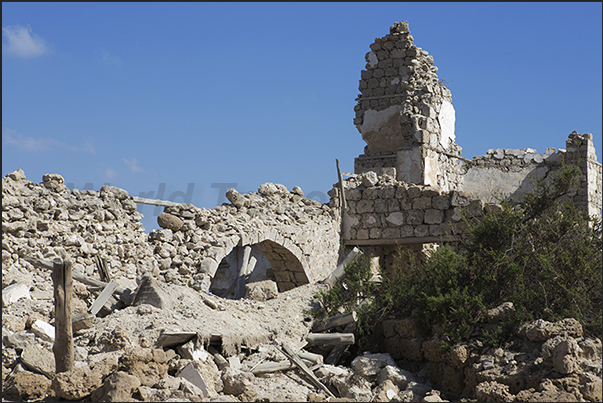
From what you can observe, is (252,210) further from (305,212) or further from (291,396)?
(291,396)

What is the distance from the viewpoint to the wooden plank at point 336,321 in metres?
8.59

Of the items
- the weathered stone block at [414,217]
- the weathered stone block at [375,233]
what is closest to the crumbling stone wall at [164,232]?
the weathered stone block at [375,233]

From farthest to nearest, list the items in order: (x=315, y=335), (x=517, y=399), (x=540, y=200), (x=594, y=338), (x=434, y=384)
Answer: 1. (x=540, y=200)
2. (x=315, y=335)
3. (x=434, y=384)
4. (x=594, y=338)
5. (x=517, y=399)

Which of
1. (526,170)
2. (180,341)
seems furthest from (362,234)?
(180,341)

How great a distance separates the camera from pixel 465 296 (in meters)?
8.05

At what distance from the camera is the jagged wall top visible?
47.0 ft

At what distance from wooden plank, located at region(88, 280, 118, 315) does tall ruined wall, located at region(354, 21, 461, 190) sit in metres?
6.66

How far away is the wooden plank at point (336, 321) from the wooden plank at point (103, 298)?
8.75 ft

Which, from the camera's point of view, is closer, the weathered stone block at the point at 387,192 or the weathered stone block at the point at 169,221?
the weathered stone block at the point at 169,221

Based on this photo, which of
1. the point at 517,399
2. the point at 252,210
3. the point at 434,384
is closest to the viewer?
the point at 517,399

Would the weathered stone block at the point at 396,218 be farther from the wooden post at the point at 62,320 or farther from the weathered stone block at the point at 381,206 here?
the wooden post at the point at 62,320

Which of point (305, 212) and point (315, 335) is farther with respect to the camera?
A: point (305, 212)

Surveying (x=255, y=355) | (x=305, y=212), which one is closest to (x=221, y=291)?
(x=305, y=212)

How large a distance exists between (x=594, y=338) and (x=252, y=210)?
5766 mm
